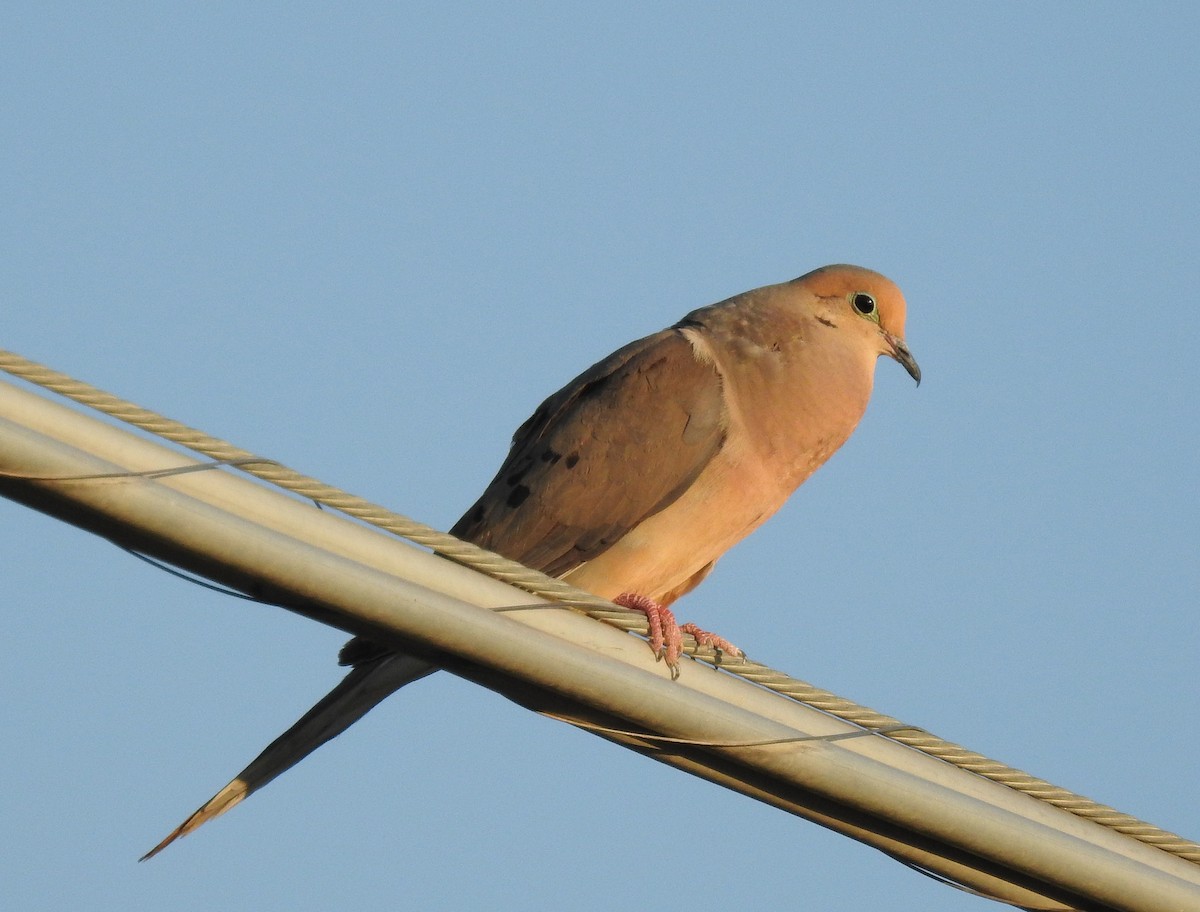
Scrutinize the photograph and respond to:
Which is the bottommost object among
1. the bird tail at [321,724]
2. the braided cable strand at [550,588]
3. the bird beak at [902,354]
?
the bird tail at [321,724]

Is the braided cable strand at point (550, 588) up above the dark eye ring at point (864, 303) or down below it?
below

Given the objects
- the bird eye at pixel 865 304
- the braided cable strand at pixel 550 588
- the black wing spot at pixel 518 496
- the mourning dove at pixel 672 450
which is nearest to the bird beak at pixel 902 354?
the bird eye at pixel 865 304

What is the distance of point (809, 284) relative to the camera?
677cm

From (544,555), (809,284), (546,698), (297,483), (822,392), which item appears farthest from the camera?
(809,284)

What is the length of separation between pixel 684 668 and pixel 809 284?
343cm

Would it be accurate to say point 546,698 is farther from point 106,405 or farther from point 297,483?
point 106,405

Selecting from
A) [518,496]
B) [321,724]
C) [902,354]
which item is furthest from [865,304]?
[321,724]

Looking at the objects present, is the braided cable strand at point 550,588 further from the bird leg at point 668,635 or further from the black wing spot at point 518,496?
the black wing spot at point 518,496

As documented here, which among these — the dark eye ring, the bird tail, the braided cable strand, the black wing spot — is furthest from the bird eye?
the braided cable strand

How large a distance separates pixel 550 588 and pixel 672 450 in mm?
2642

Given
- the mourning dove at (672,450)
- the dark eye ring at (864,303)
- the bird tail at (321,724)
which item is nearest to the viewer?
the bird tail at (321,724)

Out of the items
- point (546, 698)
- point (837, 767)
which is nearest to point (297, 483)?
point (546, 698)

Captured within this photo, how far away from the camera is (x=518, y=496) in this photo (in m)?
6.01

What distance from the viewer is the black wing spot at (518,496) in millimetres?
5980
